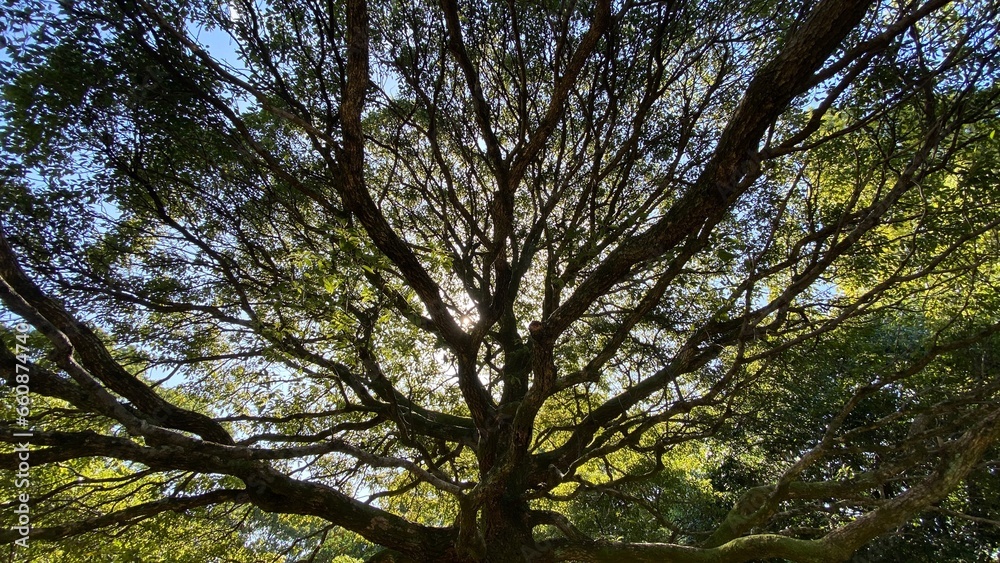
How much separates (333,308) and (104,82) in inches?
117

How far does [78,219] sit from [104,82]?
1.45m

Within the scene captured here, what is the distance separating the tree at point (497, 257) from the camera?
3127mm

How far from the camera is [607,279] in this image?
11.6 ft

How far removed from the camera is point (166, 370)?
16.8ft

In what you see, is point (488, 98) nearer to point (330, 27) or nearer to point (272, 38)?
point (330, 27)

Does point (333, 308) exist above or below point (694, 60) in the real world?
below

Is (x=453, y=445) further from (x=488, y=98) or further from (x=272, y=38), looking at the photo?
(x=272, y=38)

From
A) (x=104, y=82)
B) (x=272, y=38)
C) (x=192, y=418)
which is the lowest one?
(x=192, y=418)

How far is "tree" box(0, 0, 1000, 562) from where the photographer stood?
10.3 feet

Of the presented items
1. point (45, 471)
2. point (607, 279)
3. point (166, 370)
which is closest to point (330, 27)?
point (607, 279)

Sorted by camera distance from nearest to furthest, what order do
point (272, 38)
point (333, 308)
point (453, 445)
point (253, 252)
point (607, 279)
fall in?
point (333, 308) → point (607, 279) → point (272, 38) → point (253, 252) → point (453, 445)

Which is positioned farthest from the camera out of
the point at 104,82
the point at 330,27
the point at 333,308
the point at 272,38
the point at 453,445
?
the point at 453,445

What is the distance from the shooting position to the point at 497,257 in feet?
17.0

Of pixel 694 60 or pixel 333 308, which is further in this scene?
pixel 694 60
